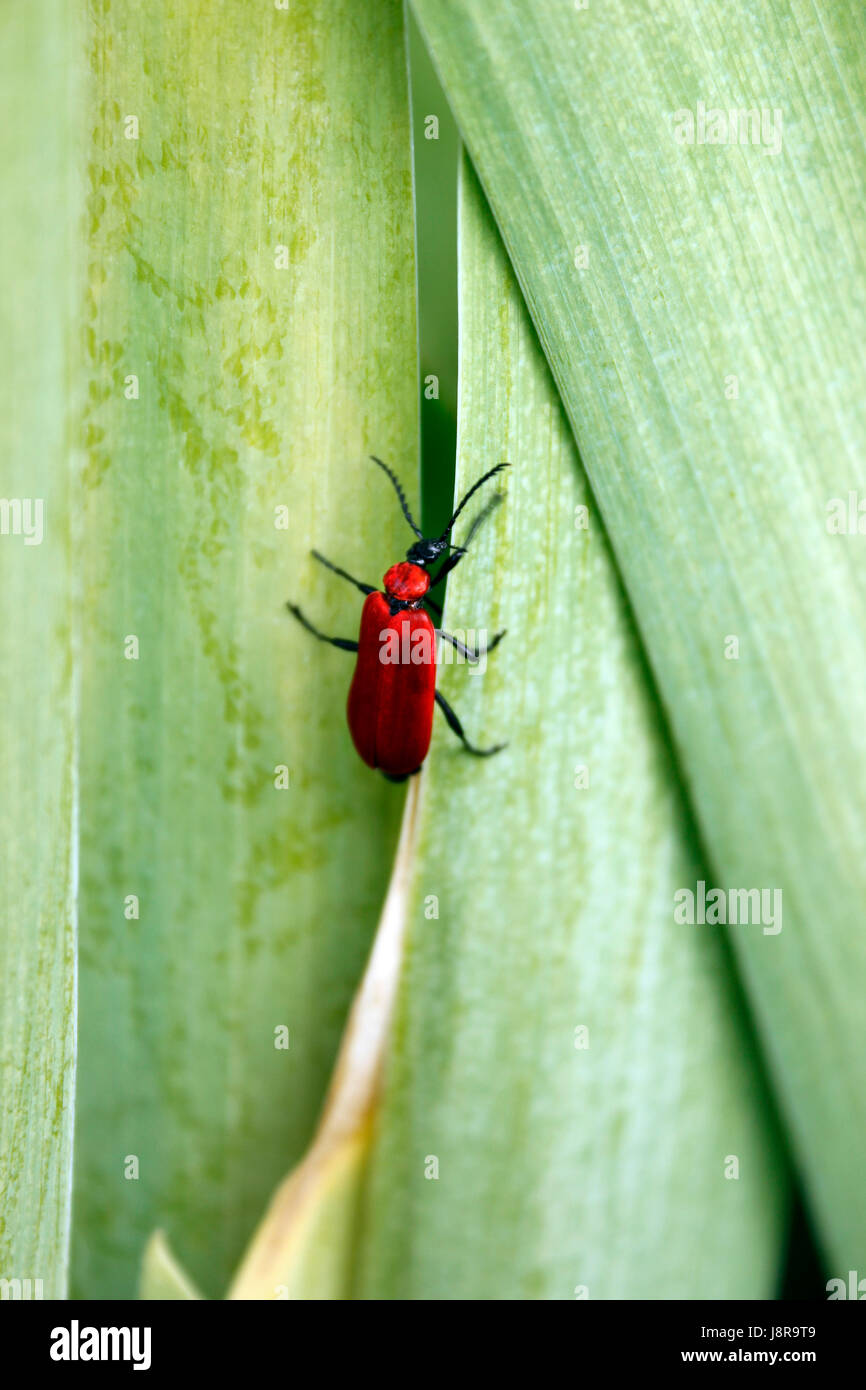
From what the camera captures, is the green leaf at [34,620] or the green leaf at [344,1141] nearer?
the green leaf at [34,620]

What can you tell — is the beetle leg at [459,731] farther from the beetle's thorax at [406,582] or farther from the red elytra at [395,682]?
the beetle's thorax at [406,582]

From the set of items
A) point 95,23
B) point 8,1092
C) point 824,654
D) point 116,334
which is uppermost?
point 95,23

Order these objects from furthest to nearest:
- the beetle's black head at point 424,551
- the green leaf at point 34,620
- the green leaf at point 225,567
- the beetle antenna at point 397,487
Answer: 1. the beetle's black head at point 424,551
2. the beetle antenna at point 397,487
3. the green leaf at point 225,567
4. the green leaf at point 34,620

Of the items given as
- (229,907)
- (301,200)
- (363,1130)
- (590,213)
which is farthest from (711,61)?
(363,1130)

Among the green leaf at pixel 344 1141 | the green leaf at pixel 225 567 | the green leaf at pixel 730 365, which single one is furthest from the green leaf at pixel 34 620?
the green leaf at pixel 730 365

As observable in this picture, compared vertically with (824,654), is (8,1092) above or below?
below

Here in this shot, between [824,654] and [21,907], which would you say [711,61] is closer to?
[824,654]

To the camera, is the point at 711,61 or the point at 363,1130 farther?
the point at 363,1130
